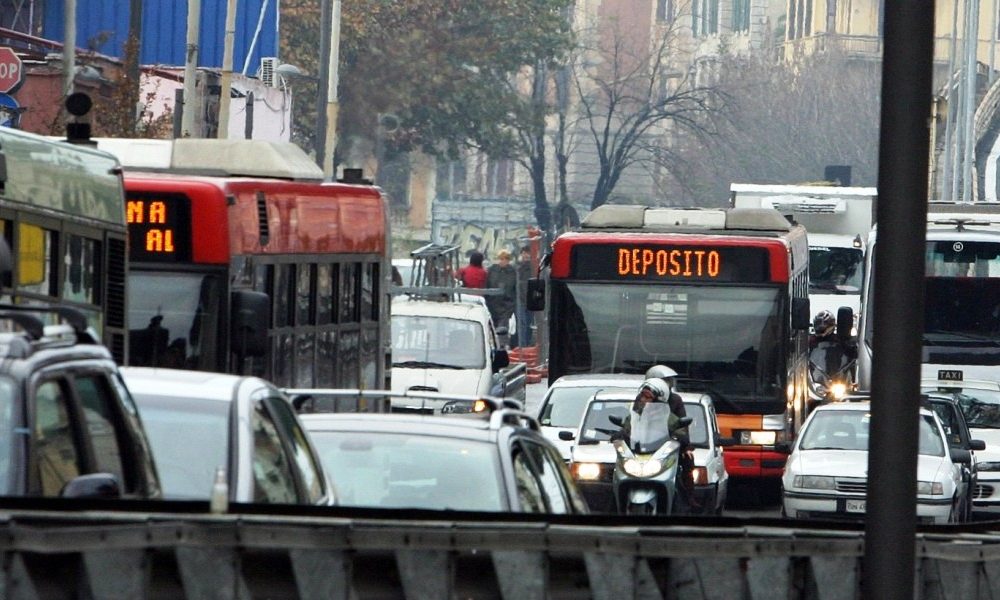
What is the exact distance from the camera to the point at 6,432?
676cm

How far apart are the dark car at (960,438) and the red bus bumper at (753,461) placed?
153 centimetres

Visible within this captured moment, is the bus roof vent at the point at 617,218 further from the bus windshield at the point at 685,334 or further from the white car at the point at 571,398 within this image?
the white car at the point at 571,398

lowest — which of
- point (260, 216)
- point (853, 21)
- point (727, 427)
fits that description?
point (727, 427)

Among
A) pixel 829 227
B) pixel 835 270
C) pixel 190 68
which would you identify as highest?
pixel 190 68

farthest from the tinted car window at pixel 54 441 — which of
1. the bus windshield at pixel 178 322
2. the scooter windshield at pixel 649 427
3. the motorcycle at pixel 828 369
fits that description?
the motorcycle at pixel 828 369

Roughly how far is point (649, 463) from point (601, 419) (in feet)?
7.52

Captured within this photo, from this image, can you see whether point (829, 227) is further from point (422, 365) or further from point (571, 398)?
point (571, 398)

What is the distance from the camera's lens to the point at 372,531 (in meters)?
5.62

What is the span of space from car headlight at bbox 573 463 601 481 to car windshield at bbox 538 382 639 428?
1.75 meters

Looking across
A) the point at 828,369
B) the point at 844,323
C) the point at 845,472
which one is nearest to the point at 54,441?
the point at 845,472

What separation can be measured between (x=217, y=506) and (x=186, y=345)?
872 cm

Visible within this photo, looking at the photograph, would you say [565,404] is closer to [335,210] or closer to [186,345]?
[335,210]

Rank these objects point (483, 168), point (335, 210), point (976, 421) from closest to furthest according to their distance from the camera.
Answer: point (335, 210) → point (976, 421) → point (483, 168)

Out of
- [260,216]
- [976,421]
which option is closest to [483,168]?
[976,421]
